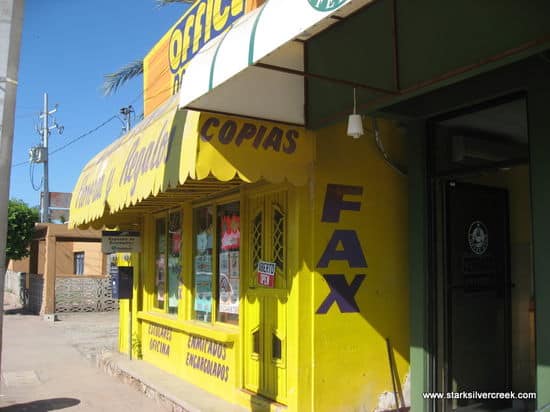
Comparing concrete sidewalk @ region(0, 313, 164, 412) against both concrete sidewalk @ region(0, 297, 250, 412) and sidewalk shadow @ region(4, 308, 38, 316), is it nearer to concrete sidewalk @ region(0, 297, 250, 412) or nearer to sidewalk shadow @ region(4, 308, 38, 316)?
concrete sidewalk @ region(0, 297, 250, 412)

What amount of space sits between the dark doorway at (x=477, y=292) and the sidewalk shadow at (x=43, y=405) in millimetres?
4536

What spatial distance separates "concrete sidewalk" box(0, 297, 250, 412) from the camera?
676 centimetres

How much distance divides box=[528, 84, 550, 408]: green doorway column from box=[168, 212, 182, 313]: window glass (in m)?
4.98

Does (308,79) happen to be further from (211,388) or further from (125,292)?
(125,292)

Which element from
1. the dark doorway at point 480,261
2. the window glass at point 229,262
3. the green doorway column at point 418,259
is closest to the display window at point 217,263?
the window glass at point 229,262

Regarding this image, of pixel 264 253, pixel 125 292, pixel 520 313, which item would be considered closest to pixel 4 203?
pixel 264 253

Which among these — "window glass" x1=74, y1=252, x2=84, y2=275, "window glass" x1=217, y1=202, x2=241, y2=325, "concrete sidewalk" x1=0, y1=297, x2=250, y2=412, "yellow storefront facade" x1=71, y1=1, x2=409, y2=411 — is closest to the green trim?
"yellow storefront facade" x1=71, y1=1, x2=409, y2=411

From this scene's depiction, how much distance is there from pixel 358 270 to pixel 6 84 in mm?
3565

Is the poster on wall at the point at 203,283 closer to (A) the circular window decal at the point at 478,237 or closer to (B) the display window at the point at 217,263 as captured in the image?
(B) the display window at the point at 217,263

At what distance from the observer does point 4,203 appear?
17.0 ft

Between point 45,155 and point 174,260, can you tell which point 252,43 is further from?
point 45,155

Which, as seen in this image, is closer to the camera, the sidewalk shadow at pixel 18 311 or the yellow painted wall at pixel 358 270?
the yellow painted wall at pixel 358 270

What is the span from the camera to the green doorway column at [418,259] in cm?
531

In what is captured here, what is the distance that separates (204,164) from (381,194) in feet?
6.06
